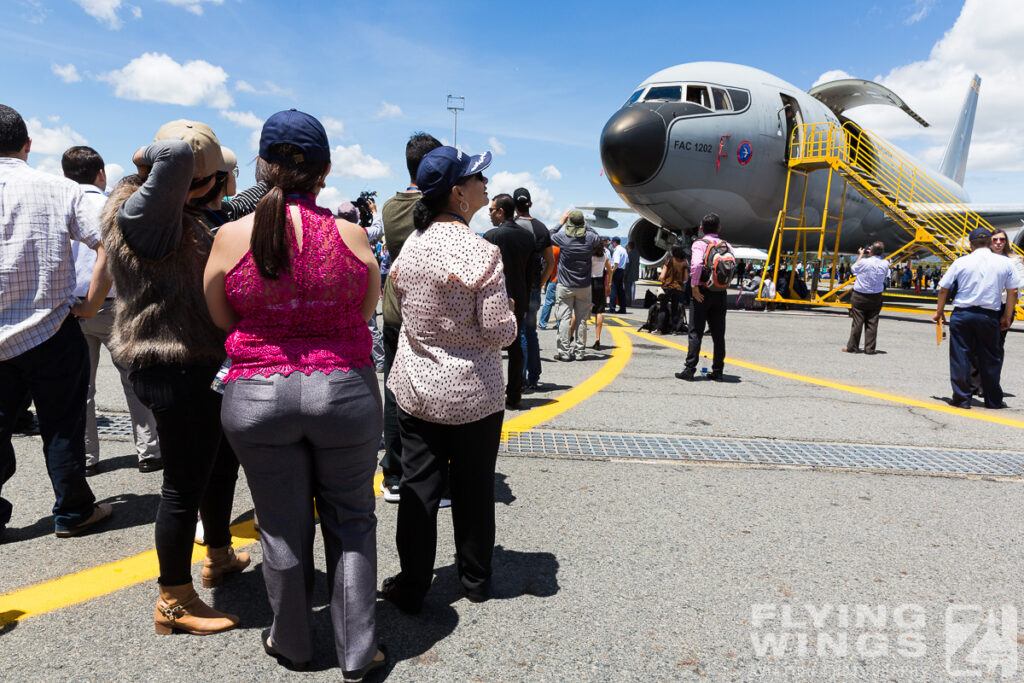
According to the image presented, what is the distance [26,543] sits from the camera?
295cm

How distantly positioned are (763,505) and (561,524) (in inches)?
46.1

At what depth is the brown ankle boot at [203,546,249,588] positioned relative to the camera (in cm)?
263

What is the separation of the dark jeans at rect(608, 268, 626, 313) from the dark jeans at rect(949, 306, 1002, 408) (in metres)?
8.93

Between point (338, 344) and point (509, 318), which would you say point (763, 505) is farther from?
point (338, 344)

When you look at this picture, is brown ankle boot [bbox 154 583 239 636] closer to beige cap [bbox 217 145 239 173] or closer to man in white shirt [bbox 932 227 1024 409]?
beige cap [bbox 217 145 239 173]

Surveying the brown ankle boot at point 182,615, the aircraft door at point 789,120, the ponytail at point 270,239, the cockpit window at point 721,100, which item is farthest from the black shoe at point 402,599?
the aircraft door at point 789,120

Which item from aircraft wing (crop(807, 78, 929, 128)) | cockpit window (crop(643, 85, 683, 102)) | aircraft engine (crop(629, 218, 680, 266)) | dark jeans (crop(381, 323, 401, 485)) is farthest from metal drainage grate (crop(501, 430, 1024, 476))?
aircraft wing (crop(807, 78, 929, 128))

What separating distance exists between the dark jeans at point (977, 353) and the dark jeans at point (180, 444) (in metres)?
6.65

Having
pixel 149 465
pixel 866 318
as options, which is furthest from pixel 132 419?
pixel 866 318

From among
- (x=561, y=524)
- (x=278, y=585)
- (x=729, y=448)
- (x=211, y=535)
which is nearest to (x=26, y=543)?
(x=211, y=535)

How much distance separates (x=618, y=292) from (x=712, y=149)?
12.4ft

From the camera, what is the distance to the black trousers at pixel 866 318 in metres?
9.47

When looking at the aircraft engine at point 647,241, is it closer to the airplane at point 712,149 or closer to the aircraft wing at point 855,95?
the airplane at point 712,149

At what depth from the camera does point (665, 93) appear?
1386 cm
